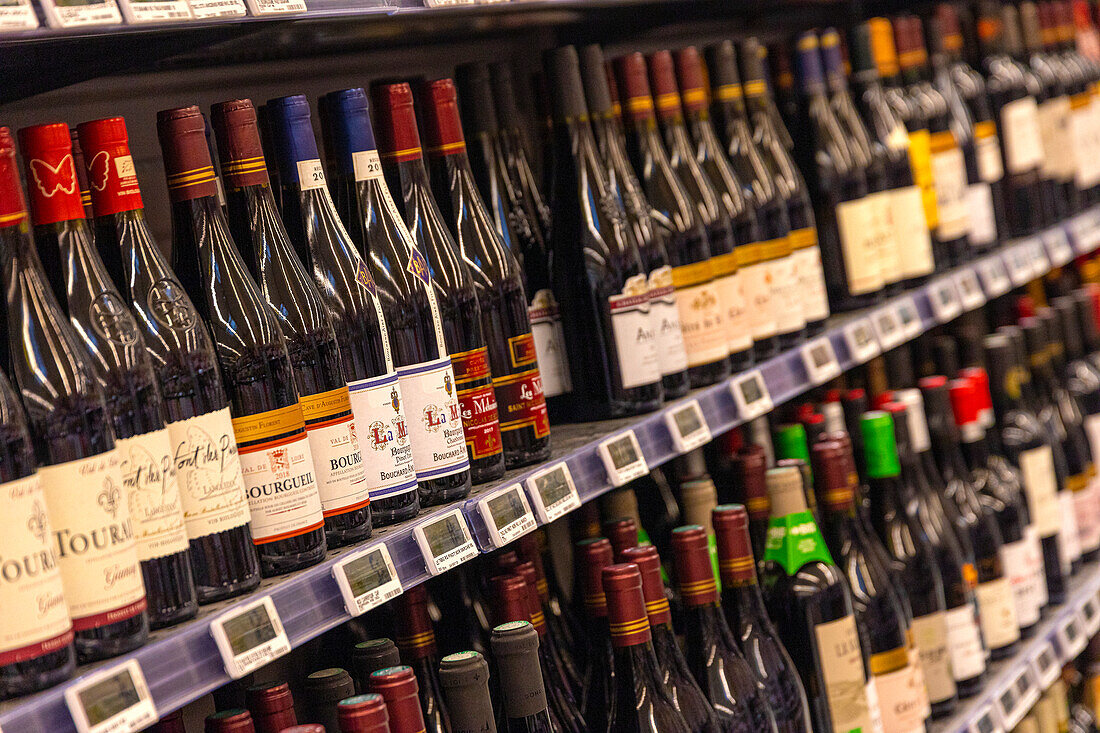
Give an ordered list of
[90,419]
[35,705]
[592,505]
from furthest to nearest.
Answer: [592,505], [90,419], [35,705]

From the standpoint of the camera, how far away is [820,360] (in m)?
1.91

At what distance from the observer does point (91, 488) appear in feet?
2.99

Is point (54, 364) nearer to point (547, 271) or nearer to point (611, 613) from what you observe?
point (611, 613)

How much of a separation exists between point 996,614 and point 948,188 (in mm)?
845

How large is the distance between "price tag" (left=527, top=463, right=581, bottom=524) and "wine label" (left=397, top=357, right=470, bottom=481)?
0.34 ft

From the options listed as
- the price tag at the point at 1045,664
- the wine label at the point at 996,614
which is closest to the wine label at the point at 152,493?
the wine label at the point at 996,614

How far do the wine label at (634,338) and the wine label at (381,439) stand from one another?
0.45m

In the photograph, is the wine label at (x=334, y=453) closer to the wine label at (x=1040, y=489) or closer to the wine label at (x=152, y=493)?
the wine label at (x=152, y=493)

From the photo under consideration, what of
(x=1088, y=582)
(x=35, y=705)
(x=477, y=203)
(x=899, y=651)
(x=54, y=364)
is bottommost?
(x=1088, y=582)

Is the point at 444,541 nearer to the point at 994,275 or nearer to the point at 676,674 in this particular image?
the point at 676,674

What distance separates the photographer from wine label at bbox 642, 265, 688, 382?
1.64 metres

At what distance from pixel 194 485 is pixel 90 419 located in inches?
4.8

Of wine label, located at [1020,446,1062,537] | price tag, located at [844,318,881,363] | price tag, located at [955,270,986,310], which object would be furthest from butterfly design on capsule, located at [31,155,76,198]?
wine label, located at [1020,446,1062,537]

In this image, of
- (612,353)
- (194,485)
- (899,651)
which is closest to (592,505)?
(612,353)
